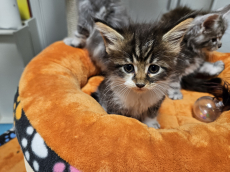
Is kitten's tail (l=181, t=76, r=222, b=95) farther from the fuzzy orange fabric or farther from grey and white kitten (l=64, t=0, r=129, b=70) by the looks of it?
grey and white kitten (l=64, t=0, r=129, b=70)

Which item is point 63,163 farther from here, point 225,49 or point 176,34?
point 225,49

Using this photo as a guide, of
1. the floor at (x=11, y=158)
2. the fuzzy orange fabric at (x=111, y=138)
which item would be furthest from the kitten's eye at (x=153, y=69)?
the floor at (x=11, y=158)

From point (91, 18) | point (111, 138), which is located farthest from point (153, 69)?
point (91, 18)

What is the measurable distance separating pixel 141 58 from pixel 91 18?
3.19ft

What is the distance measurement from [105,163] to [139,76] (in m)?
0.44

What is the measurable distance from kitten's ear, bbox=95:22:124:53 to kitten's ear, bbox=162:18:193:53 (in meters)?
Answer: 0.25

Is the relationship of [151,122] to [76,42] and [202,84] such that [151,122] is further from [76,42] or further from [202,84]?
[76,42]

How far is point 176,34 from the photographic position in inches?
36.0

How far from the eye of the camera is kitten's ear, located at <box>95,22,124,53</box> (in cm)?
91

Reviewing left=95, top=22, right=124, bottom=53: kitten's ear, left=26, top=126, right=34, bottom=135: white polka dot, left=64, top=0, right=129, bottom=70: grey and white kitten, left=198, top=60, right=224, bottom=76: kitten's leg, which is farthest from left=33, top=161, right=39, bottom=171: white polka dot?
left=198, top=60, right=224, bottom=76: kitten's leg

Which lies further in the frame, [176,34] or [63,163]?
[176,34]

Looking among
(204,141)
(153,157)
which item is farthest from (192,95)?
(153,157)

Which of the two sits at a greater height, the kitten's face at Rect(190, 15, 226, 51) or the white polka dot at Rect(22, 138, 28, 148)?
the kitten's face at Rect(190, 15, 226, 51)

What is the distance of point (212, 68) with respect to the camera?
5.54ft
